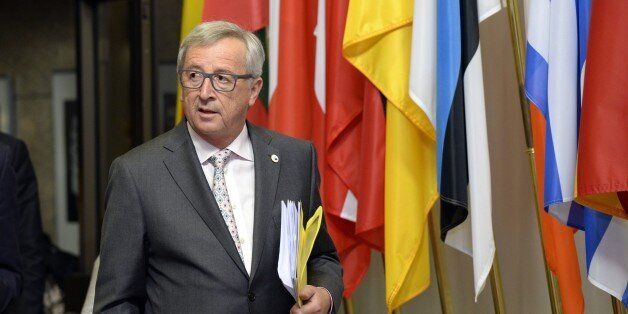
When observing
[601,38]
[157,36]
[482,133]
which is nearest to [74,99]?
[157,36]

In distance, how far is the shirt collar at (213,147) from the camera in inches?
91.9

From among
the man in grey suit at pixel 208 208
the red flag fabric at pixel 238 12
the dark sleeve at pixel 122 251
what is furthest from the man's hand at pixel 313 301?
the red flag fabric at pixel 238 12

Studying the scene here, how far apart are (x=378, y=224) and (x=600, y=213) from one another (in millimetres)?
803

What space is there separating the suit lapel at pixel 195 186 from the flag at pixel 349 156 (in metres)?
1.23

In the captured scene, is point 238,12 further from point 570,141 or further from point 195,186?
point 195,186

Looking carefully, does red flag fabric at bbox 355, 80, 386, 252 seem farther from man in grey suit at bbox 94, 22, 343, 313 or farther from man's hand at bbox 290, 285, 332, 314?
man's hand at bbox 290, 285, 332, 314

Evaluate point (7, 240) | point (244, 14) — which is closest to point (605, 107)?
point (244, 14)

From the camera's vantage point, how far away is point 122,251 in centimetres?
218

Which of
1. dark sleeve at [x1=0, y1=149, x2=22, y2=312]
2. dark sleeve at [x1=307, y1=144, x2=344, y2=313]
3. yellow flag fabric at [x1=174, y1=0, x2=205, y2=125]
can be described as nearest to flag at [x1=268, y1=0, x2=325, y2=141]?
yellow flag fabric at [x1=174, y1=0, x2=205, y2=125]

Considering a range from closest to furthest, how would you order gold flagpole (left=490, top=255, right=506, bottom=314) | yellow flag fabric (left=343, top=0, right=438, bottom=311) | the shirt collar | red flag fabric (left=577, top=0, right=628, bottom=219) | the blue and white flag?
the shirt collar < red flag fabric (left=577, top=0, right=628, bottom=219) < the blue and white flag < yellow flag fabric (left=343, top=0, right=438, bottom=311) < gold flagpole (left=490, top=255, right=506, bottom=314)

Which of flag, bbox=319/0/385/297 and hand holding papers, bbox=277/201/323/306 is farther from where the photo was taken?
flag, bbox=319/0/385/297

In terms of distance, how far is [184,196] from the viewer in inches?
88.2

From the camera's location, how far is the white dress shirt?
2.27 meters

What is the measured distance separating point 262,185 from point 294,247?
0.24 m
